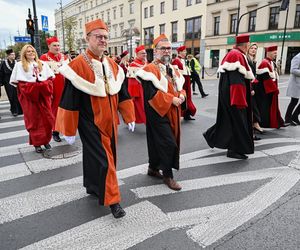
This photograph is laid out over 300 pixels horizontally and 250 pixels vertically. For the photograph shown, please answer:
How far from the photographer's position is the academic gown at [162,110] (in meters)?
3.63

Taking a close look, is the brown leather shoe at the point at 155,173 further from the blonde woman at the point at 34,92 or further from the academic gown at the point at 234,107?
the blonde woman at the point at 34,92

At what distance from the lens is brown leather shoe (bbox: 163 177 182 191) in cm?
380

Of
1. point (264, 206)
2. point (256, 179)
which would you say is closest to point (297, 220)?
point (264, 206)

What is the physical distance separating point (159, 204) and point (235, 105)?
2.28 m

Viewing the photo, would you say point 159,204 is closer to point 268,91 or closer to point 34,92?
point 34,92

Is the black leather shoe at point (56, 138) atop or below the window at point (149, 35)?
below

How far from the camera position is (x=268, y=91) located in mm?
6598

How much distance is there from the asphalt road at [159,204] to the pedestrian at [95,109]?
41 cm

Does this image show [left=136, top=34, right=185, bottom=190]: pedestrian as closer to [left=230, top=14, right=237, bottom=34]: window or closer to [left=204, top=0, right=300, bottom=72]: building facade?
[left=204, top=0, right=300, bottom=72]: building facade

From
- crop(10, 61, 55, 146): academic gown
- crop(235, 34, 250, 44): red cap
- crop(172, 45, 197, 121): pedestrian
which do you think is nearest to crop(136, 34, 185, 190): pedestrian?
crop(235, 34, 250, 44): red cap

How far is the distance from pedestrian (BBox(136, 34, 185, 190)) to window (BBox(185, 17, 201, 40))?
38976 millimetres

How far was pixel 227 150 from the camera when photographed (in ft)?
17.5

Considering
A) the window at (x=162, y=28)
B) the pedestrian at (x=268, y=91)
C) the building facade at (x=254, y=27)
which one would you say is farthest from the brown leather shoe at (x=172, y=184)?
the window at (x=162, y=28)

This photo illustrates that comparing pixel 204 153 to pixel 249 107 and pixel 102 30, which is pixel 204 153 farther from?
pixel 102 30
